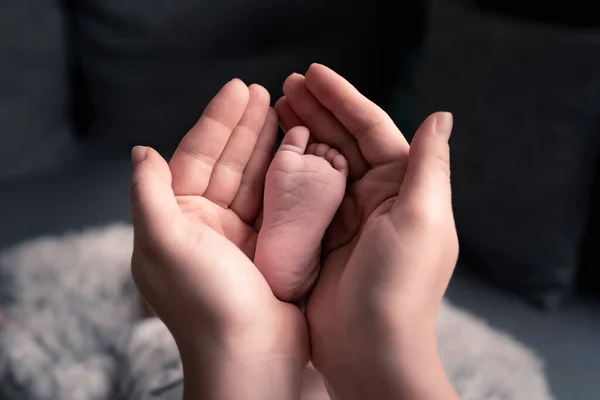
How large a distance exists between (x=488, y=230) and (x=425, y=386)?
0.40 meters

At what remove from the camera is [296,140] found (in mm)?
651

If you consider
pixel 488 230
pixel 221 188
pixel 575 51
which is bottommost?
pixel 488 230

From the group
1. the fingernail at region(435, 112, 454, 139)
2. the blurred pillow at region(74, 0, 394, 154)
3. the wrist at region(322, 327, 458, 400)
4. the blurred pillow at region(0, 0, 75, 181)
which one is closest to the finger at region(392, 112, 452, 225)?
the fingernail at region(435, 112, 454, 139)

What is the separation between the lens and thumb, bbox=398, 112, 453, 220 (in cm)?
55

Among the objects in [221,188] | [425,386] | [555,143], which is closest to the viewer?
[425,386]

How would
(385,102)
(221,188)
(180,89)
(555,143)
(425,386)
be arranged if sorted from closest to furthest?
(425,386)
(221,188)
(555,143)
(180,89)
(385,102)

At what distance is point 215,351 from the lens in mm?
553

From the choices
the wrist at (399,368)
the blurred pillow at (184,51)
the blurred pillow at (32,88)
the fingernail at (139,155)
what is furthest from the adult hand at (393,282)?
the blurred pillow at (32,88)

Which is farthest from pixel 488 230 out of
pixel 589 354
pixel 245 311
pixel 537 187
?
pixel 245 311

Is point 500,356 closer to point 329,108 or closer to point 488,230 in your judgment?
point 488,230

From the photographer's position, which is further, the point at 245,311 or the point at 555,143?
the point at 555,143

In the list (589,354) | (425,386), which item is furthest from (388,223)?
(589,354)

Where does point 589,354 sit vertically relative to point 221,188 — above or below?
below

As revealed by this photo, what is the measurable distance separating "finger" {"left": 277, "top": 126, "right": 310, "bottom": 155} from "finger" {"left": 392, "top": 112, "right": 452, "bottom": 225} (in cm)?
12
